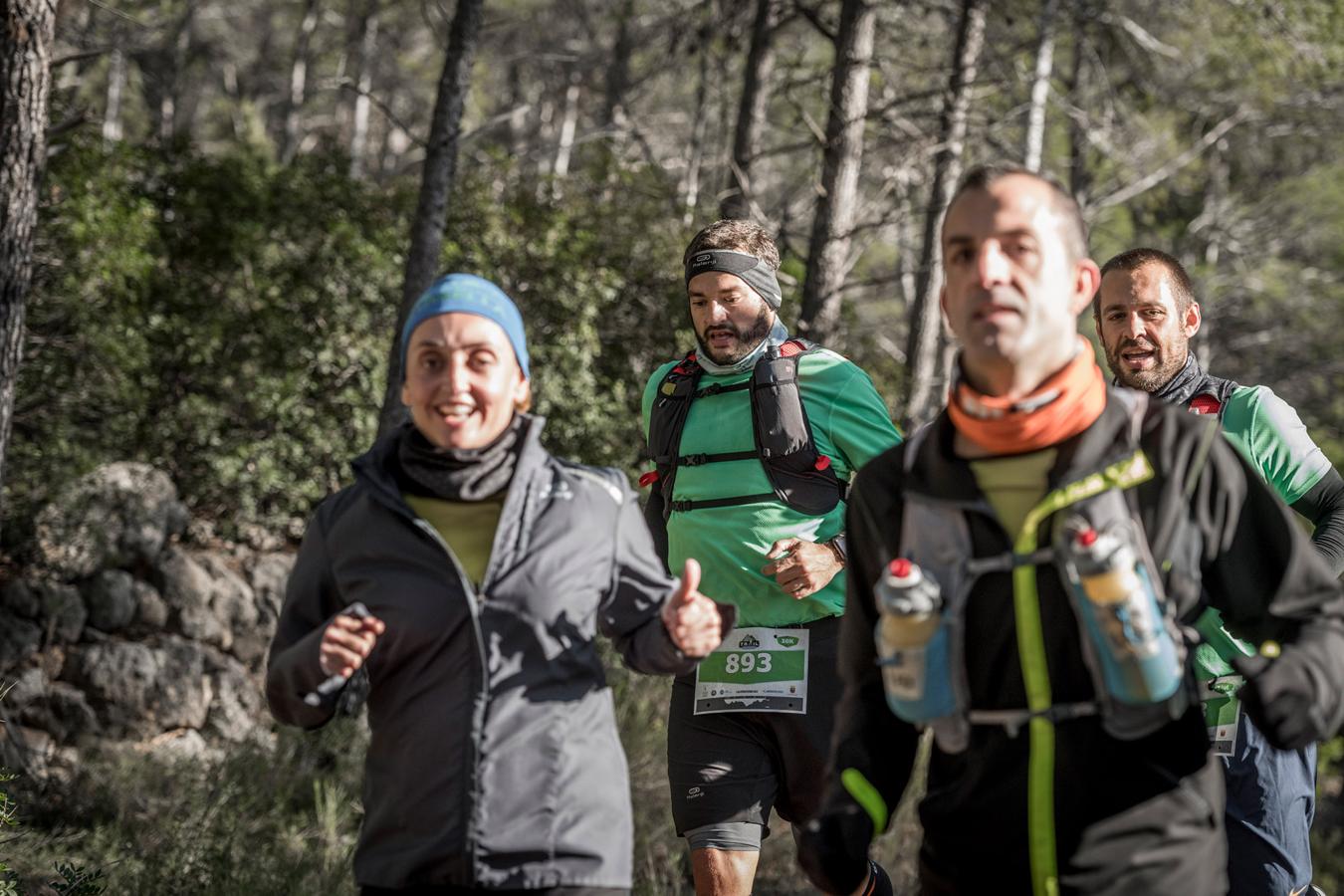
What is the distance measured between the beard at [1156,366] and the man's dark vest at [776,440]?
992 mm

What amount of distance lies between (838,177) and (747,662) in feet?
19.5

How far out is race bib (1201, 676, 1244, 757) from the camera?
13.3ft

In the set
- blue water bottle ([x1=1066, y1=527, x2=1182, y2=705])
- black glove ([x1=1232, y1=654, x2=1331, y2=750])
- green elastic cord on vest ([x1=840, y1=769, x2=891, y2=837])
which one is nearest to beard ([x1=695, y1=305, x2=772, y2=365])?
green elastic cord on vest ([x1=840, y1=769, x2=891, y2=837])

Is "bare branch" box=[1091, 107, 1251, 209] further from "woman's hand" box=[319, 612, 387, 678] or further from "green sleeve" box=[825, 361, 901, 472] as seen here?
Answer: "woman's hand" box=[319, 612, 387, 678]

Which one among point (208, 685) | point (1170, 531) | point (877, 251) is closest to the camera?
point (1170, 531)

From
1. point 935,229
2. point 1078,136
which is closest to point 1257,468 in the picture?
point 935,229

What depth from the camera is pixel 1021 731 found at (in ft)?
8.18

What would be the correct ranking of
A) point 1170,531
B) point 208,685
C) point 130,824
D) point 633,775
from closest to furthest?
1. point 1170,531
2. point 130,824
3. point 633,775
4. point 208,685

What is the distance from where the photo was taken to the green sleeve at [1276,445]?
4352mm

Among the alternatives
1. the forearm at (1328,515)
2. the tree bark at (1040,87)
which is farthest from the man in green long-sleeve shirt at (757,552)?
the tree bark at (1040,87)

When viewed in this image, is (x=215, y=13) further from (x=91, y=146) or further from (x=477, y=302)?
(x=477, y=302)

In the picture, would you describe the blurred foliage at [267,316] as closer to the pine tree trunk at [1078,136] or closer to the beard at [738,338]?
the beard at [738,338]

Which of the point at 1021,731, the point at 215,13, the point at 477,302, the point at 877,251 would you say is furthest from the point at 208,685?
the point at 215,13

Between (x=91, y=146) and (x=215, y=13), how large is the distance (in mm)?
25508
